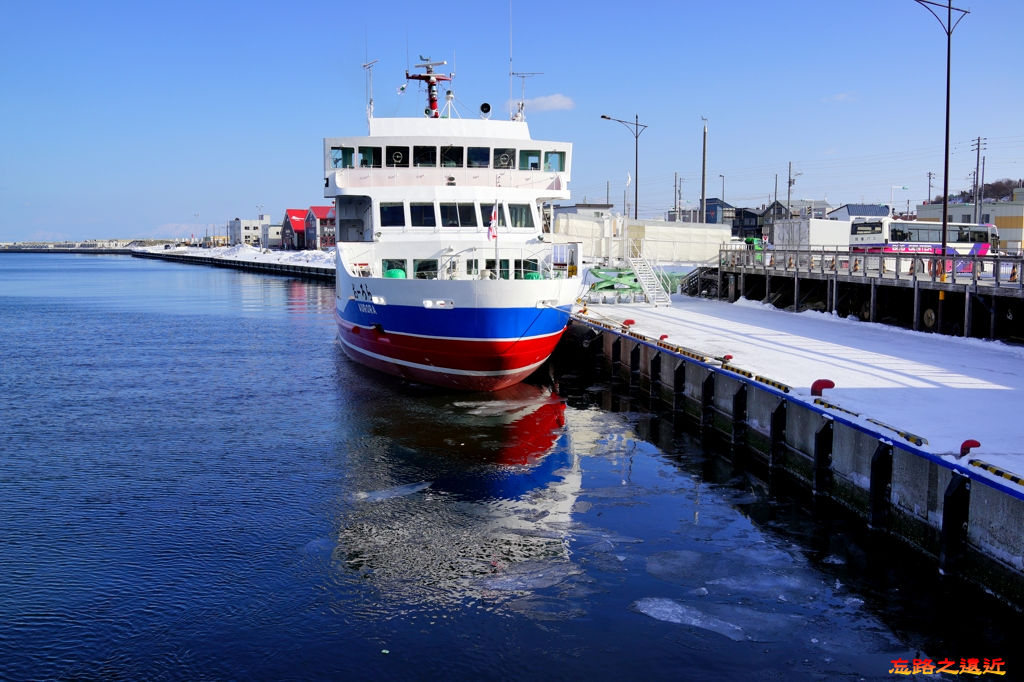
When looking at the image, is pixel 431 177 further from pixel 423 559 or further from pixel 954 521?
pixel 954 521

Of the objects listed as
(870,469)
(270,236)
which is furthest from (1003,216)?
(270,236)

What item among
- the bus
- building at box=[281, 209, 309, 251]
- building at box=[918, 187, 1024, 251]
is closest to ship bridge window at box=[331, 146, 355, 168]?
the bus

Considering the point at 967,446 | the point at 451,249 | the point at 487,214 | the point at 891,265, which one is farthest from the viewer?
the point at 891,265

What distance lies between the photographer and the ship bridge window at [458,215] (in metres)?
26.6

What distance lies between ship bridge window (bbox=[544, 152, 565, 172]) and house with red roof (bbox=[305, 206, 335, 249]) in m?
118

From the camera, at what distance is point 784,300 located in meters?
36.7

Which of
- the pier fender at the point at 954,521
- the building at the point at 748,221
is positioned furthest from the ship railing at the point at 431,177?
the building at the point at 748,221

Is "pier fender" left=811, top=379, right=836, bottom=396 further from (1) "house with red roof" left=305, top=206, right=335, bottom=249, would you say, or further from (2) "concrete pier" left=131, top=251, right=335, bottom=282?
(1) "house with red roof" left=305, top=206, right=335, bottom=249

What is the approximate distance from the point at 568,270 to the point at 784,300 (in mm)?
14973

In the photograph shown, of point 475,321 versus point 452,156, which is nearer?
point 475,321

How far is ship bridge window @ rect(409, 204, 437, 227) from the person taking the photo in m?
26.8

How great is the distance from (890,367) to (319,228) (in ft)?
445

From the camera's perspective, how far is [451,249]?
2520 centimetres

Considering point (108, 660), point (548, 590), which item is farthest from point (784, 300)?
point (108, 660)
